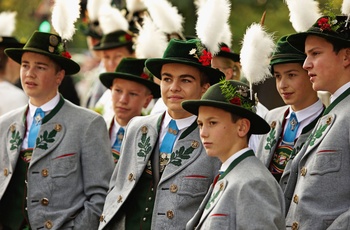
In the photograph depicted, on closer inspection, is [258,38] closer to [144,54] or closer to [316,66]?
[316,66]

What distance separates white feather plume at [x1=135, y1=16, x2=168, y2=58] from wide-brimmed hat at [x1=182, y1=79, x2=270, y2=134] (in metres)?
2.66

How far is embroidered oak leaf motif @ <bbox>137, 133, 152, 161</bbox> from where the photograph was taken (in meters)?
7.52

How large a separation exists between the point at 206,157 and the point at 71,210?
131 centimetres

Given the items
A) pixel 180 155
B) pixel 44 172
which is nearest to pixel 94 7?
pixel 44 172

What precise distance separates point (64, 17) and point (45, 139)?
1.17m

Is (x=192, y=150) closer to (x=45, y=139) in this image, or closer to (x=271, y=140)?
(x=271, y=140)

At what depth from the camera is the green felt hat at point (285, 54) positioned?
24.9ft

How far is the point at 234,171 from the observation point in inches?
250

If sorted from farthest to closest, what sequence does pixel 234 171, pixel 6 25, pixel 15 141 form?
1. pixel 6 25
2. pixel 15 141
3. pixel 234 171

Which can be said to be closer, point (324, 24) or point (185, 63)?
point (324, 24)

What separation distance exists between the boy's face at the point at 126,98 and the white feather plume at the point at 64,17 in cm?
101

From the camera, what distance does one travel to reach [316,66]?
22.4 ft

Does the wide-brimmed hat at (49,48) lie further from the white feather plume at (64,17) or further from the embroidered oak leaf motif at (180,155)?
the embroidered oak leaf motif at (180,155)

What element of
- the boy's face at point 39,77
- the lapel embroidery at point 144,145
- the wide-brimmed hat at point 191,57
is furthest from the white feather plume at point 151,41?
the lapel embroidery at point 144,145
